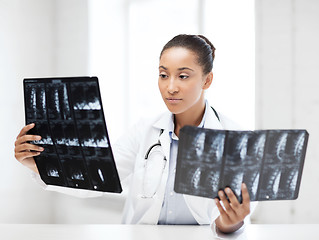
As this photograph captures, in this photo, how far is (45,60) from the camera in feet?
10.4

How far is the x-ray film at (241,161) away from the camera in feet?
3.20

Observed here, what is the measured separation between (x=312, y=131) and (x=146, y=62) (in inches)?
57.1

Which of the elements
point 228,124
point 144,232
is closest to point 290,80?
point 228,124

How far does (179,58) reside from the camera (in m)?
1.28

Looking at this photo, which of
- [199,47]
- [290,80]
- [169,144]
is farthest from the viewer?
[290,80]

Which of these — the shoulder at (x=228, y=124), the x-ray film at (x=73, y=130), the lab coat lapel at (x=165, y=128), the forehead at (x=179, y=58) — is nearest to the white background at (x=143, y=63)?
the shoulder at (x=228, y=124)

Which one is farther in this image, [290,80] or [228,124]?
[290,80]

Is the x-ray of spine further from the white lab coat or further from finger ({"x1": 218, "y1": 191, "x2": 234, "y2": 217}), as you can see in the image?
the white lab coat

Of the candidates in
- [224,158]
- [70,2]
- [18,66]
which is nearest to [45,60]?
[18,66]

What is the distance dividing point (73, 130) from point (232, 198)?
53 cm

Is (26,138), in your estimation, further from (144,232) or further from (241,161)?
(241,161)

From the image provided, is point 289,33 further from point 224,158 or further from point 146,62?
point 224,158

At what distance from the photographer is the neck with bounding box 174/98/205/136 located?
1.44 m

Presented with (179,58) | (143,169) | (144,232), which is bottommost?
(144,232)
